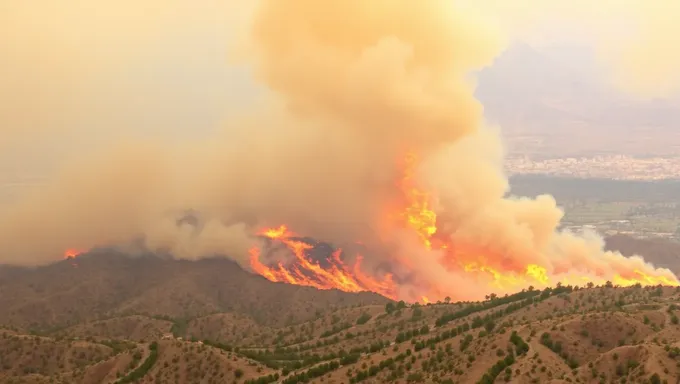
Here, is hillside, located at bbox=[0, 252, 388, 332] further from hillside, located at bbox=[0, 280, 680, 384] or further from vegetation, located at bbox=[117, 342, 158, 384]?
vegetation, located at bbox=[117, 342, 158, 384]

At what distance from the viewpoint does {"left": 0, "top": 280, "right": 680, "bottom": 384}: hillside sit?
74.6 m

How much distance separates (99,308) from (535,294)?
119 metres

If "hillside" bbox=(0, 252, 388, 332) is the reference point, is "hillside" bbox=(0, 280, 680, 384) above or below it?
below

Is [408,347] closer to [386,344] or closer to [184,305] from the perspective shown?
[386,344]

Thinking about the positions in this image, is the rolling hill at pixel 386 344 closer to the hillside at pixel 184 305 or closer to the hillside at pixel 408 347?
the hillside at pixel 408 347

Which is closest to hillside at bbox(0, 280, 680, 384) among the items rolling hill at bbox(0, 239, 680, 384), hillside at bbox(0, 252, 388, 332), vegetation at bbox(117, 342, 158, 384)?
rolling hill at bbox(0, 239, 680, 384)

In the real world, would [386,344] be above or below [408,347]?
above

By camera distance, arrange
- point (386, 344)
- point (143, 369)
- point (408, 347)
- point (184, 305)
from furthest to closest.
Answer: point (184, 305), point (386, 344), point (143, 369), point (408, 347)

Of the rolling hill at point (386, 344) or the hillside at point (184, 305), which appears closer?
the rolling hill at point (386, 344)

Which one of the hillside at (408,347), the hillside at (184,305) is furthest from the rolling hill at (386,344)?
the hillside at (184,305)

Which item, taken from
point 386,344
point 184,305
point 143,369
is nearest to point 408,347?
point 386,344

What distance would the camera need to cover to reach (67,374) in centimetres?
11031

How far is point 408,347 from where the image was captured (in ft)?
319

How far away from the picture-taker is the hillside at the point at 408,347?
2938 inches
